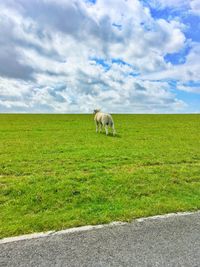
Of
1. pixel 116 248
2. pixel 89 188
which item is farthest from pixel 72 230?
pixel 89 188

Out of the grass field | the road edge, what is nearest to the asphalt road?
the road edge

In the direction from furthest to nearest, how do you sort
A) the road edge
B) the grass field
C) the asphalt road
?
the grass field
the road edge
the asphalt road

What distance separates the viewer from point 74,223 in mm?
5430

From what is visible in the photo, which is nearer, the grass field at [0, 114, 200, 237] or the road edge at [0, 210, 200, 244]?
the road edge at [0, 210, 200, 244]

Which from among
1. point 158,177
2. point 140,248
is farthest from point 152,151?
point 140,248

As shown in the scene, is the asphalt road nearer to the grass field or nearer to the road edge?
the road edge

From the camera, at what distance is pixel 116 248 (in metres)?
4.43

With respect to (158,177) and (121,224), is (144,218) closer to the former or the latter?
(121,224)

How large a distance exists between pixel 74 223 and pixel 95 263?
1488 mm

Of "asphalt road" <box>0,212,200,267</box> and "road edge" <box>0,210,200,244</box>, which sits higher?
"asphalt road" <box>0,212,200,267</box>

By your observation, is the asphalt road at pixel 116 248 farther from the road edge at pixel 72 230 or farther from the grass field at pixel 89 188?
the grass field at pixel 89 188

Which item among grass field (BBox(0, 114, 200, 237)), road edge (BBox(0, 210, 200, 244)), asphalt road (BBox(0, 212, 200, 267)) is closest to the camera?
asphalt road (BBox(0, 212, 200, 267))

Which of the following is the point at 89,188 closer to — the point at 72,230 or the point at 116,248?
the point at 72,230

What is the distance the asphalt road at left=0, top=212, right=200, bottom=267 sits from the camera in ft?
13.3
